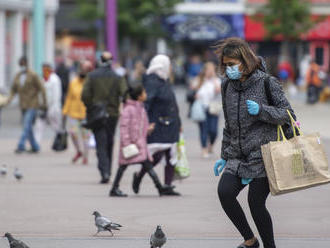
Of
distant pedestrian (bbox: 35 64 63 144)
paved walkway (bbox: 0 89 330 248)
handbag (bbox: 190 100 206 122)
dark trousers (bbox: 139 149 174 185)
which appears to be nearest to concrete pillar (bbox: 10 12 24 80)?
distant pedestrian (bbox: 35 64 63 144)

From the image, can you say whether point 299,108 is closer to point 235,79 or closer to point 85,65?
point 85,65

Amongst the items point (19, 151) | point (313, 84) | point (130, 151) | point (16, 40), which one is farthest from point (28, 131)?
point (16, 40)

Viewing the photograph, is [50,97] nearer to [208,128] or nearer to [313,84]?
[208,128]

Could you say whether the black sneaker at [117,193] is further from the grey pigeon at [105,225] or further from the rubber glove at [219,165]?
the rubber glove at [219,165]

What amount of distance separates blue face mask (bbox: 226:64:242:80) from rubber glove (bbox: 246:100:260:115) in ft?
0.61

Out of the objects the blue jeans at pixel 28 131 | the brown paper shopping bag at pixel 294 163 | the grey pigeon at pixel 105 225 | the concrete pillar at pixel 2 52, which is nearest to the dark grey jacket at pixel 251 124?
the brown paper shopping bag at pixel 294 163

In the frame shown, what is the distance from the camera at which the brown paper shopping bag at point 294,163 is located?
7156 millimetres

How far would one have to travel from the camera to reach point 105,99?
14141 mm

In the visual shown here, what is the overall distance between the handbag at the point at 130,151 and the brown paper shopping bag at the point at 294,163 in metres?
4.55

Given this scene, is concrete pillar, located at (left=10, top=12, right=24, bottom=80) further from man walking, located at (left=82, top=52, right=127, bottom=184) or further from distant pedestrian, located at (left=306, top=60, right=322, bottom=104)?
man walking, located at (left=82, top=52, right=127, bottom=184)

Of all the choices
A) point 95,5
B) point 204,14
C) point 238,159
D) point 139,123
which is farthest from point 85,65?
point 204,14

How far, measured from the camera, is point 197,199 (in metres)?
11.8

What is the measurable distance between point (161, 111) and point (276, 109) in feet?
16.5

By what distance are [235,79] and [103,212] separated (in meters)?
3.78
